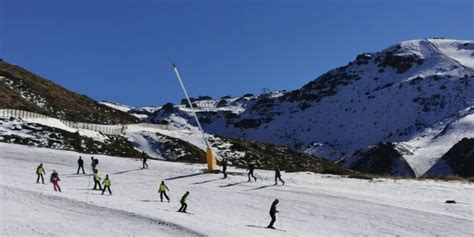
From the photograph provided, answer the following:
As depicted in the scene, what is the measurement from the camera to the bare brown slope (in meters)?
80.5

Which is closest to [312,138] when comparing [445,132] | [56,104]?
[445,132]

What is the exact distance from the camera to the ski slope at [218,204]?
24.8 m

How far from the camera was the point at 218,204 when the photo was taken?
3166 cm

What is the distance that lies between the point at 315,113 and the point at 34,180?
124473 mm

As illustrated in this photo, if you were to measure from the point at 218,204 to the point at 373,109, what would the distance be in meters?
117

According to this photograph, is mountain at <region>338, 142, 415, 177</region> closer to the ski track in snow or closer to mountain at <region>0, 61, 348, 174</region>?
mountain at <region>0, 61, 348, 174</region>

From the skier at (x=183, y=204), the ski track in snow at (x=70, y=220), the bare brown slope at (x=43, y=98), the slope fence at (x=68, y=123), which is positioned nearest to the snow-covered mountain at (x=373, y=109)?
the slope fence at (x=68, y=123)

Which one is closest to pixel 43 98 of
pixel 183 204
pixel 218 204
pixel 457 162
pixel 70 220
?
pixel 457 162

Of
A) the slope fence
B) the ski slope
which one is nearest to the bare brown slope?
the slope fence

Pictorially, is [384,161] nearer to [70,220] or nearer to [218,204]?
[218,204]

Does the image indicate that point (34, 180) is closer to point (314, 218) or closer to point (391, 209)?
point (314, 218)

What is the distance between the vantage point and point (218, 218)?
2777 centimetres

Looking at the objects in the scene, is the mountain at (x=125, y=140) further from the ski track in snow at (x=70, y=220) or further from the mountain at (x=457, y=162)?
the ski track in snow at (x=70, y=220)

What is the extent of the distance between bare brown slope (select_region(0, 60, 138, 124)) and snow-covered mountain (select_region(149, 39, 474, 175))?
147 feet
